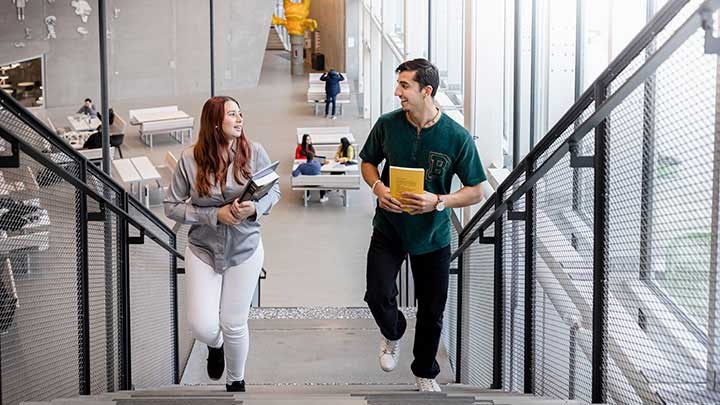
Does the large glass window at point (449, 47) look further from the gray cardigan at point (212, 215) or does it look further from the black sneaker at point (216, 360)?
the gray cardigan at point (212, 215)

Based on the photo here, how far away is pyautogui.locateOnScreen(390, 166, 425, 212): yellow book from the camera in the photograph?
5.10 m

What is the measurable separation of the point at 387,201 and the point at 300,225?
511 inches

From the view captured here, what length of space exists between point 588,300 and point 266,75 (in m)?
35.6

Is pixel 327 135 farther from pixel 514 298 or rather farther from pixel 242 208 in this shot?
→ pixel 242 208

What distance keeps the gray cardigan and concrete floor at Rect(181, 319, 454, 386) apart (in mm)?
2175

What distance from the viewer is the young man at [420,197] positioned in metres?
5.22

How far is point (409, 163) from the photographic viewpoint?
5.32 meters

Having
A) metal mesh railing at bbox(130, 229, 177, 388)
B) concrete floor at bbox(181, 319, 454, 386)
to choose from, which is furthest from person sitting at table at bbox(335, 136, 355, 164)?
metal mesh railing at bbox(130, 229, 177, 388)

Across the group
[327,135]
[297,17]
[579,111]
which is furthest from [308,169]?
[297,17]

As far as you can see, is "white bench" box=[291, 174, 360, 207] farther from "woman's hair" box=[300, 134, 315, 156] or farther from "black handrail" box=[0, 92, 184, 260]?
"black handrail" box=[0, 92, 184, 260]

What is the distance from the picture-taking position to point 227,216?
5250 mm

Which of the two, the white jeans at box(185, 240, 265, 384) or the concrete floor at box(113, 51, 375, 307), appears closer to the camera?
the white jeans at box(185, 240, 265, 384)

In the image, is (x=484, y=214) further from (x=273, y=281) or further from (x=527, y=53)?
(x=273, y=281)

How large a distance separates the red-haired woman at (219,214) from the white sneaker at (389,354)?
0.87 m
